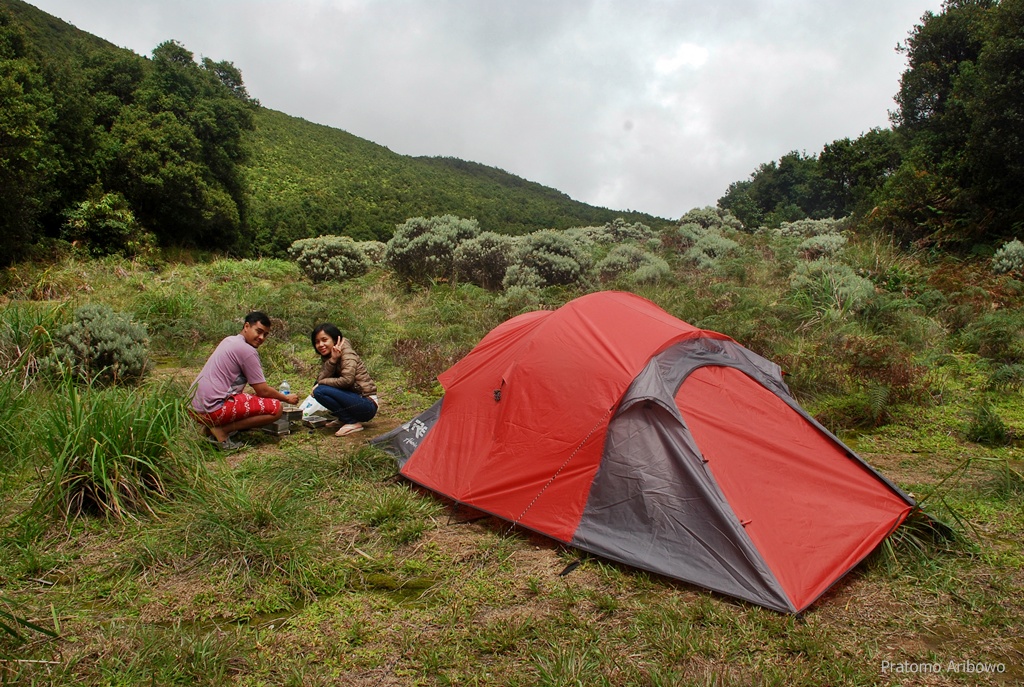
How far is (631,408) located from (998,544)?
83.9 inches

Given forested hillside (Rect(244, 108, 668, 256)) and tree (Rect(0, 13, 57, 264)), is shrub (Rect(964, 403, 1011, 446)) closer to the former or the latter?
tree (Rect(0, 13, 57, 264))

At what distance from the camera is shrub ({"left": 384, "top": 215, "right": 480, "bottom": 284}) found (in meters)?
12.0

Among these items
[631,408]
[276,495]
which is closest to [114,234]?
[276,495]

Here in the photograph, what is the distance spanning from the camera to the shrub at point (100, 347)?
6164 millimetres

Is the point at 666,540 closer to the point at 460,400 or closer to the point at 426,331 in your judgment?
the point at 460,400

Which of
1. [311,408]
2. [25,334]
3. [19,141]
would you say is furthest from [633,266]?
[19,141]

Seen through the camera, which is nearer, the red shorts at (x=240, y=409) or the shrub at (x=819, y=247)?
the red shorts at (x=240, y=409)

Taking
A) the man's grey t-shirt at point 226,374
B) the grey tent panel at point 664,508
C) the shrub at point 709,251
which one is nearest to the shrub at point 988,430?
the grey tent panel at point 664,508

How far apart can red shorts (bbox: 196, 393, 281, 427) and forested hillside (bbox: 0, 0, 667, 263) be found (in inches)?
349

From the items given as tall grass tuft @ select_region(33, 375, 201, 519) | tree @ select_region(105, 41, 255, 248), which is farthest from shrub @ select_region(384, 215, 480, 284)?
tree @ select_region(105, 41, 255, 248)

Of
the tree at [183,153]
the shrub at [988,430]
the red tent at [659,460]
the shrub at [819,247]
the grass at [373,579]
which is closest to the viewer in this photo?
the grass at [373,579]

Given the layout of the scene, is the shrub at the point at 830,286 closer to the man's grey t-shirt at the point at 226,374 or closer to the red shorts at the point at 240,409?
the red shorts at the point at 240,409

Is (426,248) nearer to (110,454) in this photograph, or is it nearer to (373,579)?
(110,454)

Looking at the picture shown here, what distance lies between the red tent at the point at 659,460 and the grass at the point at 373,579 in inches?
6.3
